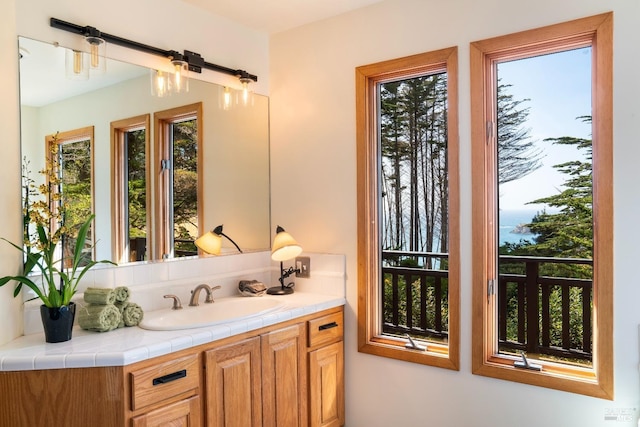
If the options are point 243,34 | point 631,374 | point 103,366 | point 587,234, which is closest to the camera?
point 103,366

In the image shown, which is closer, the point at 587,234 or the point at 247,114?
the point at 587,234

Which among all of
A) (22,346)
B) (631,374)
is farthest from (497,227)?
(22,346)

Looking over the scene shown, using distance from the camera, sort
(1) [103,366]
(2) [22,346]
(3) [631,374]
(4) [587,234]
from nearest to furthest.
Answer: (1) [103,366]
(2) [22,346]
(3) [631,374]
(4) [587,234]

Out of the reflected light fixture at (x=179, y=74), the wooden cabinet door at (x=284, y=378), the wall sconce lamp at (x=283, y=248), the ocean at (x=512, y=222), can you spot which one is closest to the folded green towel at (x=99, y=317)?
the wooden cabinet door at (x=284, y=378)

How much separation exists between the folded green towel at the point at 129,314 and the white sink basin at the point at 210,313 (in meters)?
0.04

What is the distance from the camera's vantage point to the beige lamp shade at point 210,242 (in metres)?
2.79

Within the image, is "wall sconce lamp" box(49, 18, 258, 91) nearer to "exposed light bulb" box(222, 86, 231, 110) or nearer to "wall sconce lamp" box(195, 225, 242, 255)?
"exposed light bulb" box(222, 86, 231, 110)

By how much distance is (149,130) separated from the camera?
2557mm

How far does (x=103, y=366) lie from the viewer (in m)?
1.73

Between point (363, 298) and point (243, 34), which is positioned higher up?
point (243, 34)

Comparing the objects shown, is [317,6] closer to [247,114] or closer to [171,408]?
[247,114]

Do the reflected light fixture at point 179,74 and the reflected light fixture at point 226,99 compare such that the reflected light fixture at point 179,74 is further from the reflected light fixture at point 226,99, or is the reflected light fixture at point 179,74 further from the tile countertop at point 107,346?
the tile countertop at point 107,346

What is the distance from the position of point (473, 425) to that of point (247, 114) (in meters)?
2.27

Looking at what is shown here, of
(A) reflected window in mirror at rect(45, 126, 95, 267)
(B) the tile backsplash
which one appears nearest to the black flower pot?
(B) the tile backsplash
